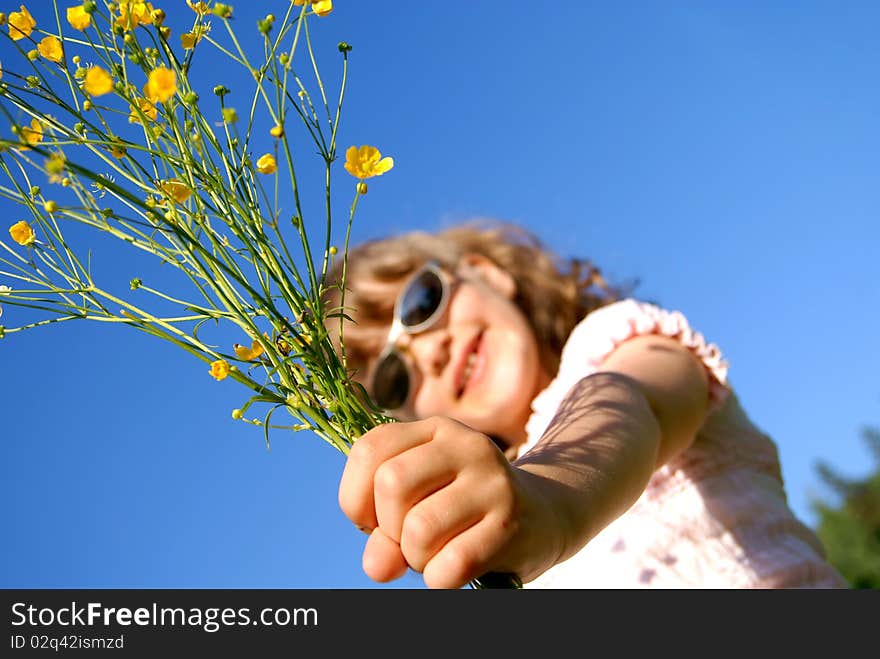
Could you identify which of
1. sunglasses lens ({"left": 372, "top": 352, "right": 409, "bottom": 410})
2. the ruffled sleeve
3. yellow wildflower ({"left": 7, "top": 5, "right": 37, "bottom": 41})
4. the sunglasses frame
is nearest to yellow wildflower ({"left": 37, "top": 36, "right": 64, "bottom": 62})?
yellow wildflower ({"left": 7, "top": 5, "right": 37, "bottom": 41})

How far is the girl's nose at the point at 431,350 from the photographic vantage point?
2.13 metres

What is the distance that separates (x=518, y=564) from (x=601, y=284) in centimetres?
203

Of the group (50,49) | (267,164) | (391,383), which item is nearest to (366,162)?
(267,164)

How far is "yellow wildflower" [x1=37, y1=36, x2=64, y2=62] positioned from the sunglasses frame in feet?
4.79

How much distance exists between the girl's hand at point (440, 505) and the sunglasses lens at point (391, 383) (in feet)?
5.30

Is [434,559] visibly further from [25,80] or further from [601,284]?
[601,284]

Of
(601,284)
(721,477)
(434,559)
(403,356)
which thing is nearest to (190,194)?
(434,559)

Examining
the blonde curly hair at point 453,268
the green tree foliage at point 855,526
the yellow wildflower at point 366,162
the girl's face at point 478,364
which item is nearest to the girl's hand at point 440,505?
the yellow wildflower at point 366,162

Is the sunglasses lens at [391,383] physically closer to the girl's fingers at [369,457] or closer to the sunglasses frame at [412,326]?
the sunglasses frame at [412,326]

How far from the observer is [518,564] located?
23.3 inches

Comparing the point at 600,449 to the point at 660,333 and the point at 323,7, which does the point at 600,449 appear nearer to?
the point at 323,7

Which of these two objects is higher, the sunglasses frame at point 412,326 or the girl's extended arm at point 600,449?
the sunglasses frame at point 412,326

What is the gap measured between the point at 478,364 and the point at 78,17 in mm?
1469

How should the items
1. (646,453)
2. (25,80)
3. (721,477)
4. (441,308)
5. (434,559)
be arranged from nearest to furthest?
1. (434,559)
2. (25,80)
3. (646,453)
4. (721,477)
5. (441,308)
